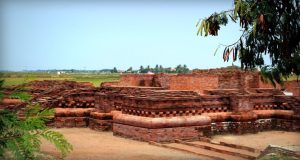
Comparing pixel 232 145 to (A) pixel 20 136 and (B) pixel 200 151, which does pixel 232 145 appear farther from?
(A) pixel 20 136

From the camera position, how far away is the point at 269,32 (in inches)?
251

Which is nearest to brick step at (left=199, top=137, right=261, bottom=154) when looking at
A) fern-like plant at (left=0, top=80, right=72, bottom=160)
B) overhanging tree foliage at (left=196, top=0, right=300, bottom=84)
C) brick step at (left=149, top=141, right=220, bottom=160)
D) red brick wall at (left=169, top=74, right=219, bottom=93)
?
brick step at (left=149, top=141, right=220, bottom=160)

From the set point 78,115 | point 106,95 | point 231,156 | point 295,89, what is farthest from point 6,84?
point 295,89

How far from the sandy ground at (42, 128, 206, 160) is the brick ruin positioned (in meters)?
0.58

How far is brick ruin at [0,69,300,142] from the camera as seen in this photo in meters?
11.7

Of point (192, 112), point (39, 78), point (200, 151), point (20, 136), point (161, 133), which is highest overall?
point (20, 136)

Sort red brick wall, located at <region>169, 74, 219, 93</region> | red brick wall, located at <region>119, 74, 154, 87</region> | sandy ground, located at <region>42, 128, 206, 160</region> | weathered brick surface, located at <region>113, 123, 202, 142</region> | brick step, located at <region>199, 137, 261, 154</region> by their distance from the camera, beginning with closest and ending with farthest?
sandy ground, located at <region>42, 128, 206, 160</region> → brick step, located at <region>199, 137, 261, 154</region> → weathered brick surface, located at <region>113, 123, 202, 142</region> → red brick wall, located at <region>169, 74, 219, 93</region> → red brick wall, located at <region>119, 74, 154, 87</region>

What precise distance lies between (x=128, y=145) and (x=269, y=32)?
584cm

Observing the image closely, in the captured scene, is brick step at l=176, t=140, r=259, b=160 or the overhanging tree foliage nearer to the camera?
the overhanging tree foliage

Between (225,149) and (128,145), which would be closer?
(225,149)

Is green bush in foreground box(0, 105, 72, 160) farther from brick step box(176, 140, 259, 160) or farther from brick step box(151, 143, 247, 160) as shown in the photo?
brick step box(176, 140, 259, 160)

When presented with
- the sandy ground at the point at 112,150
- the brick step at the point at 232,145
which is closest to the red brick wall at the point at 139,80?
the sandy ground at the point at 112,150

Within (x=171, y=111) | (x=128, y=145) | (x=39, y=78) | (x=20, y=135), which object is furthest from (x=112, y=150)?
(x=39, y=78)

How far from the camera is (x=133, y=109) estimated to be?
12.4 metres
